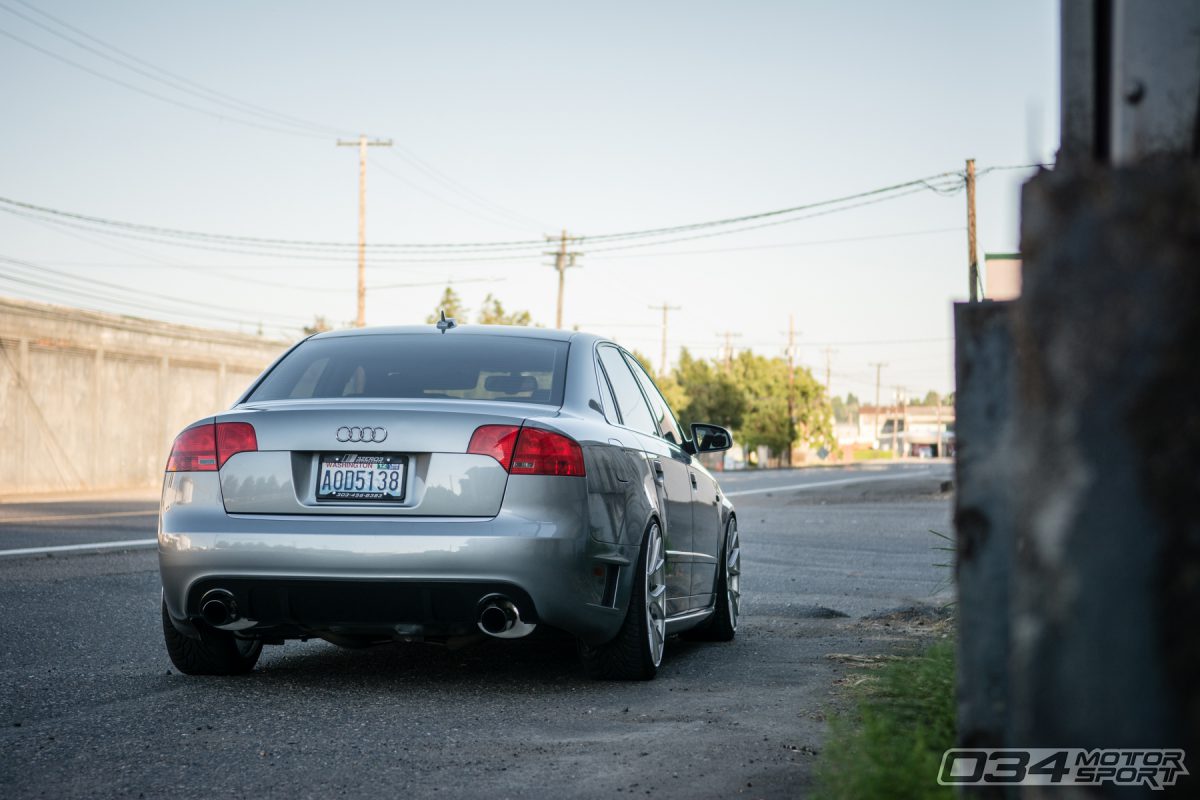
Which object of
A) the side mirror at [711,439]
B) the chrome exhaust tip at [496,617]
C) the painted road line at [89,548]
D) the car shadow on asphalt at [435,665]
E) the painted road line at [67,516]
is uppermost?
the side mirror at [711,439]

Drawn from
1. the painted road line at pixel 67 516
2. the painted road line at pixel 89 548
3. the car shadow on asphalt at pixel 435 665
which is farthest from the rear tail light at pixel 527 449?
the painted road line at pixel 67 516

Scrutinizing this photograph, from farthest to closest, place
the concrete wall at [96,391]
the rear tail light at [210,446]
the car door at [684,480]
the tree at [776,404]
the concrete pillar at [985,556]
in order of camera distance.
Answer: the tree at [776,404]
the concrete wall at [96,391]
the car door at [684,480]
the rear tail light at [210,446]
the concrete pillar at [985,556]

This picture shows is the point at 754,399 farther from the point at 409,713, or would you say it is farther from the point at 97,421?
the point at 409,713

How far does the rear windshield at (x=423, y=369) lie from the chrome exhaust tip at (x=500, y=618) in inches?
40.3

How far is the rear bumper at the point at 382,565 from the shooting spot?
5.41 meters

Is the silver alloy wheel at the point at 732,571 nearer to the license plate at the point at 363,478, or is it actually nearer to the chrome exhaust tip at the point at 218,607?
the license plate at the point at 363,478

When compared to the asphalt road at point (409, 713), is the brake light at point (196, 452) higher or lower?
higher

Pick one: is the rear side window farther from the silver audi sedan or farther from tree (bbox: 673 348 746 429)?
tree (bbox: 673 348 746 429)

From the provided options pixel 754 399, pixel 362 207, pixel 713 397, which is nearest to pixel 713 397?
pixel 713 397

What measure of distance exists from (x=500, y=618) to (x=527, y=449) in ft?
2.28

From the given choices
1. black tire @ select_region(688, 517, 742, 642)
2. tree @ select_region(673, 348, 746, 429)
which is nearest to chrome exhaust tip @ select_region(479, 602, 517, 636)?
black tire @ select_region(688, 517, 742, 642)

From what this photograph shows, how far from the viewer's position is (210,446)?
5.79 meters

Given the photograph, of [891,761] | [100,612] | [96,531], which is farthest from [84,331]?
[891,761]

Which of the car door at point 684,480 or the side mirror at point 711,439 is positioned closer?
the car door at point 684,480
